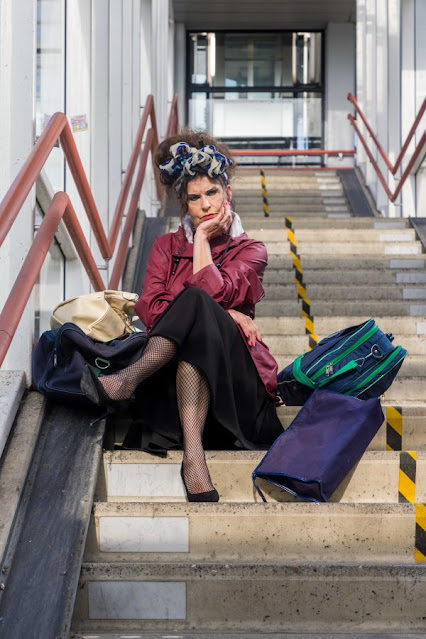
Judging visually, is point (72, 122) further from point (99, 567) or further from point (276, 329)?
point (99, 567)

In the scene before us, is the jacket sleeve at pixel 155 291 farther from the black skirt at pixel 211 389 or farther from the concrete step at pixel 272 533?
the concrete step at pixel 272 533

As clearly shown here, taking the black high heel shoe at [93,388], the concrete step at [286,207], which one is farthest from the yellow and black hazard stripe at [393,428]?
the concrete step at [286,207]

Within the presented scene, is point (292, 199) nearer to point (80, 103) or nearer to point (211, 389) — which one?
point (80, 103)

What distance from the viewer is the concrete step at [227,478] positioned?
299 cm

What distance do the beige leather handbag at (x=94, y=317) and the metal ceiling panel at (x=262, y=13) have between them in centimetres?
973

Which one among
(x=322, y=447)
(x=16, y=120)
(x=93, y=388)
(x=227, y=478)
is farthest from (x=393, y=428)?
(x=16, y=120)

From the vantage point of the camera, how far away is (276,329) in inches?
199

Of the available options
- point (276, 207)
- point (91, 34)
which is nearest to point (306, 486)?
point (91, 34)

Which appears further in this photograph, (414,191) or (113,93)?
(414,191)

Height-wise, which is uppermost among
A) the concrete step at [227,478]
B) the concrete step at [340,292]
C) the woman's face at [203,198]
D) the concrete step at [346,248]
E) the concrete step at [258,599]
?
the woman's face at [203,198]

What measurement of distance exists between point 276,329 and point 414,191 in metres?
3.32

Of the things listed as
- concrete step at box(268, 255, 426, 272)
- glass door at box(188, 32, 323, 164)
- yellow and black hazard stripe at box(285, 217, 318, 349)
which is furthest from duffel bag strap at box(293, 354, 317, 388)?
glass door at box(188, 32, 323, 164)

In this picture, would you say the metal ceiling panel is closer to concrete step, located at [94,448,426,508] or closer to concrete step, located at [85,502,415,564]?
concrete step, located at [94,448,426,508]

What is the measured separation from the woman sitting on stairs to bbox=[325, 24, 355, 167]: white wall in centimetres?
980
